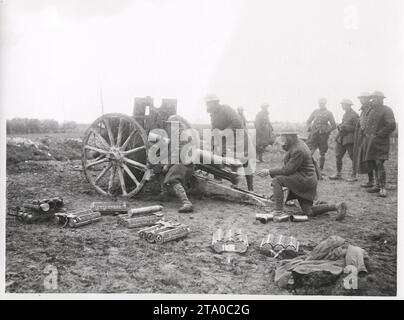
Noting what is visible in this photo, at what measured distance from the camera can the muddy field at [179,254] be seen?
14.3ft

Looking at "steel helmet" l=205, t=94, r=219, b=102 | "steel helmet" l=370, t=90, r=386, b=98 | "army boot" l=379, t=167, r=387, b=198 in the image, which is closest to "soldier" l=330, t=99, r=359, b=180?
"army boot" l=379, t=167, r=387, b=198

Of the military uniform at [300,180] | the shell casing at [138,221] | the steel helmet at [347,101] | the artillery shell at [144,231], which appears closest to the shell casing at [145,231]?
the artillery shell at [144,231]

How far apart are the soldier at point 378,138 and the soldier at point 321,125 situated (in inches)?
64.3

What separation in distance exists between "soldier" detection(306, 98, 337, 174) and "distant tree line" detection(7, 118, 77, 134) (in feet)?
24.2

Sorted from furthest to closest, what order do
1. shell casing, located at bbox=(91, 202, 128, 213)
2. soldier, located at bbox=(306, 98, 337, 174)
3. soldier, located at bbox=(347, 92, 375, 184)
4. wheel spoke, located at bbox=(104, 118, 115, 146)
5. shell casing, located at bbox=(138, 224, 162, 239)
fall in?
soldier, located at bbox=(306, 98, 337, 174) → soldier, located at bbox=(347, 92, 375, 184) → wheel spoke, located at bbox=(104, 118, 115, 146) → shell casing, located at bbox=(91, 202, 128, 213) → shell casing, located at bbox=(138, 224, 162, 239)

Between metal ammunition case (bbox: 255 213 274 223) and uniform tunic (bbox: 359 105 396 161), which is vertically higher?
uniform tunic (bbox: 359 105 396 161)

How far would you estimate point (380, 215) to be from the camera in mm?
6023

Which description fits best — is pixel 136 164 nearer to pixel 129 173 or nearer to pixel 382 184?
pixel 129 173

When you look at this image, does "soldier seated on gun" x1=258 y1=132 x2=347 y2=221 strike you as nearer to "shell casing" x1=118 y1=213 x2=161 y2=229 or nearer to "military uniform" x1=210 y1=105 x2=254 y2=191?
"military uniform" x1=210 y1=105 x2=254 y2=191

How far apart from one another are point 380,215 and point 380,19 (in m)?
2.86

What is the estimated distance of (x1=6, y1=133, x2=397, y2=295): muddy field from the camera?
4355mm

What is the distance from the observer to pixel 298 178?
19.6 feet

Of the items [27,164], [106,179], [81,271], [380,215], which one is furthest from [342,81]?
[27,164]
